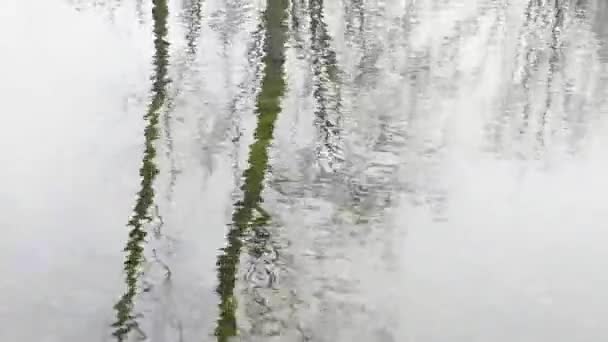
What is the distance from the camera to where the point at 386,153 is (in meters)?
5.42

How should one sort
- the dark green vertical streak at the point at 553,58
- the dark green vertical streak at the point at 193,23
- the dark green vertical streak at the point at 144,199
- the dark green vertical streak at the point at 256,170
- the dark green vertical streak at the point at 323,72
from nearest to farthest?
the dark green vertical streak at the point at 144,199, the dark green vertical streak at the point at 256,170, the dark green vertical streak at the point at 323,72, the dark green vertical streak at the point at 553,58, the dark green vertical streak at the point at 193,23

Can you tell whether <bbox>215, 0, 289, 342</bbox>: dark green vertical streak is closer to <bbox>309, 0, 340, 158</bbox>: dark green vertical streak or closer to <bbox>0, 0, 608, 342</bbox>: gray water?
<bbox>0, 0, 608, 342</bbox>: gray water

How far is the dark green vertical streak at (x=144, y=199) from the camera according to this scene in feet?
12.5

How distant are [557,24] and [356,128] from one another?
3631 millimetres

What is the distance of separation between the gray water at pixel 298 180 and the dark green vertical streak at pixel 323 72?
23 millimetres

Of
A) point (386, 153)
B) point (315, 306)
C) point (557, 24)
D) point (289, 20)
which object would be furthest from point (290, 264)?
point (557, 24)

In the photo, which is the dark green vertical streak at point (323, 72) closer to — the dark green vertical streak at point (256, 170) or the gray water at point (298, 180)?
the gray water at point (298, 180)

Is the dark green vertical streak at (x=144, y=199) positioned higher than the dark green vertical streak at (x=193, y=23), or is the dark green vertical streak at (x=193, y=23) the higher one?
the dark green vertical streak at (x=193, y=23)

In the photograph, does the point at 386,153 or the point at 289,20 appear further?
the point at 289,20

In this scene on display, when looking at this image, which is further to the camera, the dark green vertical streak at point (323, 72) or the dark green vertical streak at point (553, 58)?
the dark green vertical streak at point (553, 58)

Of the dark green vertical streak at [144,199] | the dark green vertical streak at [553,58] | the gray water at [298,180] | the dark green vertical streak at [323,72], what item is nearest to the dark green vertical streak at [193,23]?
the gray water at [298,180]

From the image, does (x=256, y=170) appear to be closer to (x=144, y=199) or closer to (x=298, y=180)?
(x=298, y=180)

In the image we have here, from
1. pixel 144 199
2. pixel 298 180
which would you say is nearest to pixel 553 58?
pixel 298 180

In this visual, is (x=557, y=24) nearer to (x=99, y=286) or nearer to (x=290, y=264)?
(x=290, y=264)
